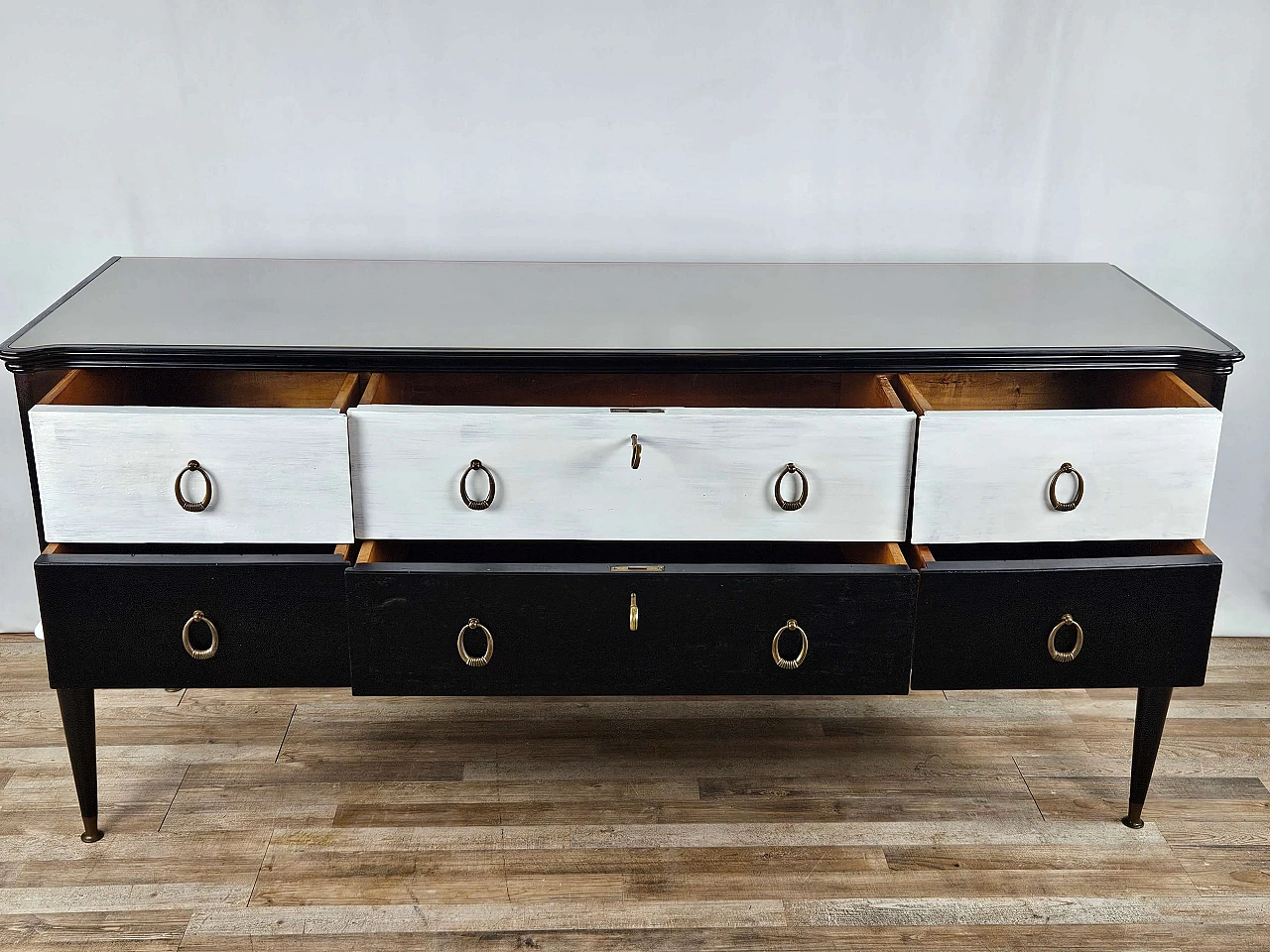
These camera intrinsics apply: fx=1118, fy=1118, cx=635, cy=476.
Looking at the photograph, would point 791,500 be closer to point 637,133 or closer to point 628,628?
point 628,628

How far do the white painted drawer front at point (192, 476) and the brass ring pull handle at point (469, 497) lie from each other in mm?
131

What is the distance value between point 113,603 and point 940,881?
3.49 ft

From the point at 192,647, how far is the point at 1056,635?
1.03m

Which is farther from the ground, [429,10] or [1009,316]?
[429,10]

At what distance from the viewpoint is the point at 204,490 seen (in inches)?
50.8

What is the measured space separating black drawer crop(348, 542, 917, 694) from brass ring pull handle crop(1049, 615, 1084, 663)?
0.18 metres

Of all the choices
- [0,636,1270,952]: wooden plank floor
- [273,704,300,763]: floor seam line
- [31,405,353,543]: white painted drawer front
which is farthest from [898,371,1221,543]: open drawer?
[273,704,300,763]: floor seam line

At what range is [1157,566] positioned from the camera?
1.31m

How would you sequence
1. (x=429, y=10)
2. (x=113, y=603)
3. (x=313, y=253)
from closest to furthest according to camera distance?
(x=113, y=603) → (x=429, y=10) → (x=313, y=253)

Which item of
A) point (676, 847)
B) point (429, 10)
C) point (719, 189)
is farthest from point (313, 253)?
point (676, 847)

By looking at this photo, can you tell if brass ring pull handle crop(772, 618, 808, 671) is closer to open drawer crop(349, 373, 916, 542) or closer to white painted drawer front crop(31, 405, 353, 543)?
open drawer crop(349, 373, 916, 542)

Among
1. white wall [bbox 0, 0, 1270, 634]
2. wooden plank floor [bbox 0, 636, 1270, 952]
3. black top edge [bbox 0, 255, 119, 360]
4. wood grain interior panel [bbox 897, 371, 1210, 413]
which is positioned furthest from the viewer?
white wall [bbox 0, 0, 1270, 634]

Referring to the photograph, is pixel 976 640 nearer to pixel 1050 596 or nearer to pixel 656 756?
pixel 1050 596

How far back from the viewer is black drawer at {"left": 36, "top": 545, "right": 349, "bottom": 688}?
50.7 inches
